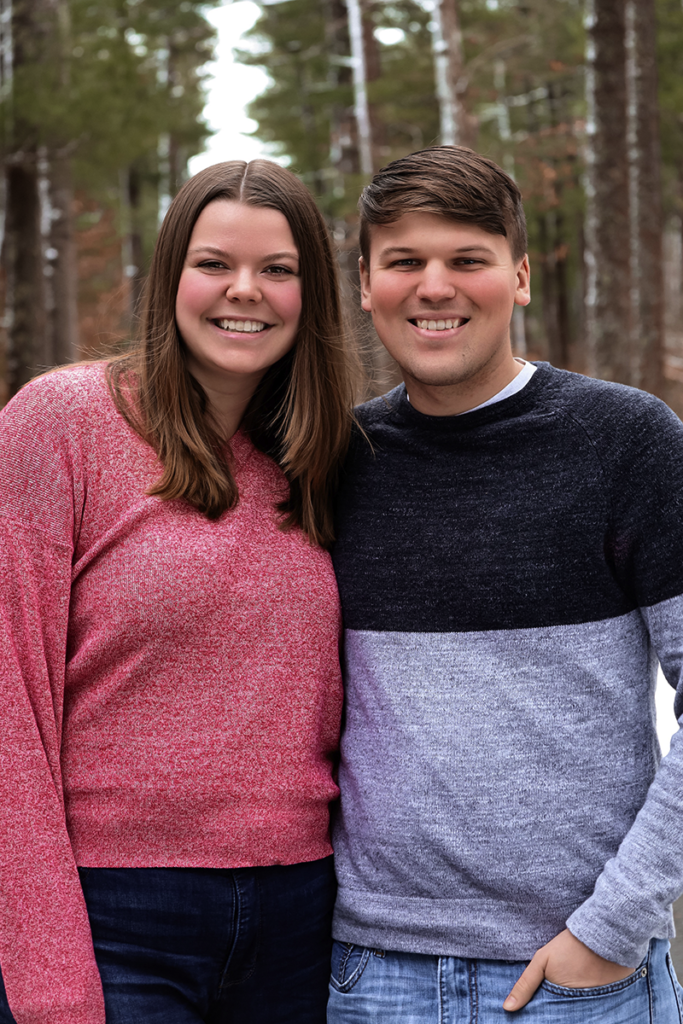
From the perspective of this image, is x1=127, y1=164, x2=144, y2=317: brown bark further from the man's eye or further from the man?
the man

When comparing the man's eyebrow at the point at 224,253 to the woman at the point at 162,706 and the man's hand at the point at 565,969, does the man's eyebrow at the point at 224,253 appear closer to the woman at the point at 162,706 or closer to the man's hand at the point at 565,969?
the woman at the point at 162,706

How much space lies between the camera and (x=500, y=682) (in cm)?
210

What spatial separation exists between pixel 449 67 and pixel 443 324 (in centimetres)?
986

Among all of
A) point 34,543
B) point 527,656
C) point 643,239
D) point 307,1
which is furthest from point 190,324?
point 307,1

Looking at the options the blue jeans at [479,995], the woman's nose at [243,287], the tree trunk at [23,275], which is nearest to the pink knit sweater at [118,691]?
the blue jeans at [479,995]

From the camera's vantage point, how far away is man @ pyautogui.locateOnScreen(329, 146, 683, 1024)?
2.03 m

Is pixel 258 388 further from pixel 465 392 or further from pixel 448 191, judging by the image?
pixel 448 191

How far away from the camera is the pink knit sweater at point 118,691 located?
1966 mm

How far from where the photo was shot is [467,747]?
2096 mm

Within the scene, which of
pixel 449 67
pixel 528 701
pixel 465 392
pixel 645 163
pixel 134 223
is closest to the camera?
pixel 528 701

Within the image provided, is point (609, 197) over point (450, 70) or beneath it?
beneath

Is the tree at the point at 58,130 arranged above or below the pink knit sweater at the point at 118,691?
above

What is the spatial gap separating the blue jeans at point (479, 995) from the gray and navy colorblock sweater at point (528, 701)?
5cm

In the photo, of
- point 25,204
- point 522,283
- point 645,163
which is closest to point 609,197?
point 645,163
